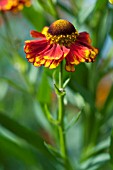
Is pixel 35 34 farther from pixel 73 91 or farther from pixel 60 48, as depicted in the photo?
pixel 73 91

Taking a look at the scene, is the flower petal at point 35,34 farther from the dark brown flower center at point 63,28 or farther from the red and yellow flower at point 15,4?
the red and yellow flower at point 15,4

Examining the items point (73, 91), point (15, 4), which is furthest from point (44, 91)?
point (15, 4)

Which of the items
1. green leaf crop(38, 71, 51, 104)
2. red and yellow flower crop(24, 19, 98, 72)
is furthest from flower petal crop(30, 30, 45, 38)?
green leaf crop(38, 71, 51, 104)

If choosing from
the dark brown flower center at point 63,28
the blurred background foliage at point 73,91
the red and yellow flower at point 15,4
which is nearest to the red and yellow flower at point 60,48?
the dark brown flower center at point 63,28

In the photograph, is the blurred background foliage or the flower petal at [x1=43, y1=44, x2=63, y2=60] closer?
the flower petal at [x1=43, y1=44, x2=63, y2=60]

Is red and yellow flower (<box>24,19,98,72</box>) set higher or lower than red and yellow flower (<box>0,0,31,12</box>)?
lower

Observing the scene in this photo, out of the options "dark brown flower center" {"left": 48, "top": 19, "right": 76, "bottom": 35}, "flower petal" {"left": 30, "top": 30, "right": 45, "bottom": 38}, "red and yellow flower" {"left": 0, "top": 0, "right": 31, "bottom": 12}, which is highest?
"red and yellow flower" {"left": 0, "top": 0, "right": 31, "bottom": 12}

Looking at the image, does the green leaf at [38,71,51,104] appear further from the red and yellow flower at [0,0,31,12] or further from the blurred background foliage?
the red and yellow flower at [0,0,31,12]

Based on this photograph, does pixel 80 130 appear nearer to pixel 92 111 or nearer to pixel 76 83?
pixel 92 111
